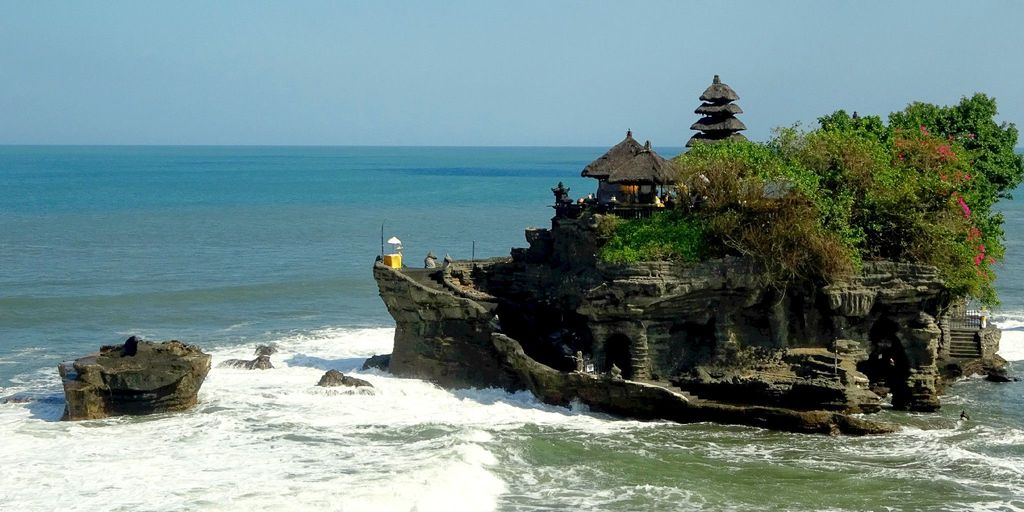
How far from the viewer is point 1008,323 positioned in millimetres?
50031

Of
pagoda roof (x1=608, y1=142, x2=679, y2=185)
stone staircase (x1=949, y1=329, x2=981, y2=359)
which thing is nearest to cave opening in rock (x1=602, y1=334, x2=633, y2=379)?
pagoda roof (x1=608, y1=142, x2=679, y2=185)

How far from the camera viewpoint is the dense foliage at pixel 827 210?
33.1m

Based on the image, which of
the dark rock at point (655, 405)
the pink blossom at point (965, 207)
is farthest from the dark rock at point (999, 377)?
the dark rock at point (655, 405)

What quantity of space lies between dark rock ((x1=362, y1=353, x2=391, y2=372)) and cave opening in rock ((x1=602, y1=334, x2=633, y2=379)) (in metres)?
7.92

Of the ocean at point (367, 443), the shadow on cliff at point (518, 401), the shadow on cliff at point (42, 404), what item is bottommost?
the shadow on cliff at point (42, 404)

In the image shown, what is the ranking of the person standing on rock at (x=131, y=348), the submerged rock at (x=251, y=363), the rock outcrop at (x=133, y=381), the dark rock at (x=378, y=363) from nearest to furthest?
the rock outcrop at (x=133, y=381) → the person standing on rock at (x=131, y=348) → the dark rock at (x=378, y=363) → the submerged rock at (x=251, y=363)

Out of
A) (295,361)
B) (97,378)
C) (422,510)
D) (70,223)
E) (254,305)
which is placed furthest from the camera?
(70,223)

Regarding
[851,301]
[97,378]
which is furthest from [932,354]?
[97,378]

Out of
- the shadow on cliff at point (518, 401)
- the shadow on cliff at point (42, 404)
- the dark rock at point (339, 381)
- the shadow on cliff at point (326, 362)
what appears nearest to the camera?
the shadow on cliff at point (518, 401)

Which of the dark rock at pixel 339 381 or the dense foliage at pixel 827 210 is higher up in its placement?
the dense foliage at pixel 827 210

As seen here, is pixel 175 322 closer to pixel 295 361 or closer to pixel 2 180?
pixel 295 361

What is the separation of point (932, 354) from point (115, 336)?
1199 inches

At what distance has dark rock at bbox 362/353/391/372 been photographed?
3916cm

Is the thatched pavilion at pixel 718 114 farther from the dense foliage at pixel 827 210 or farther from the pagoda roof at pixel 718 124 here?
the dense foliage at pixel 827 210
